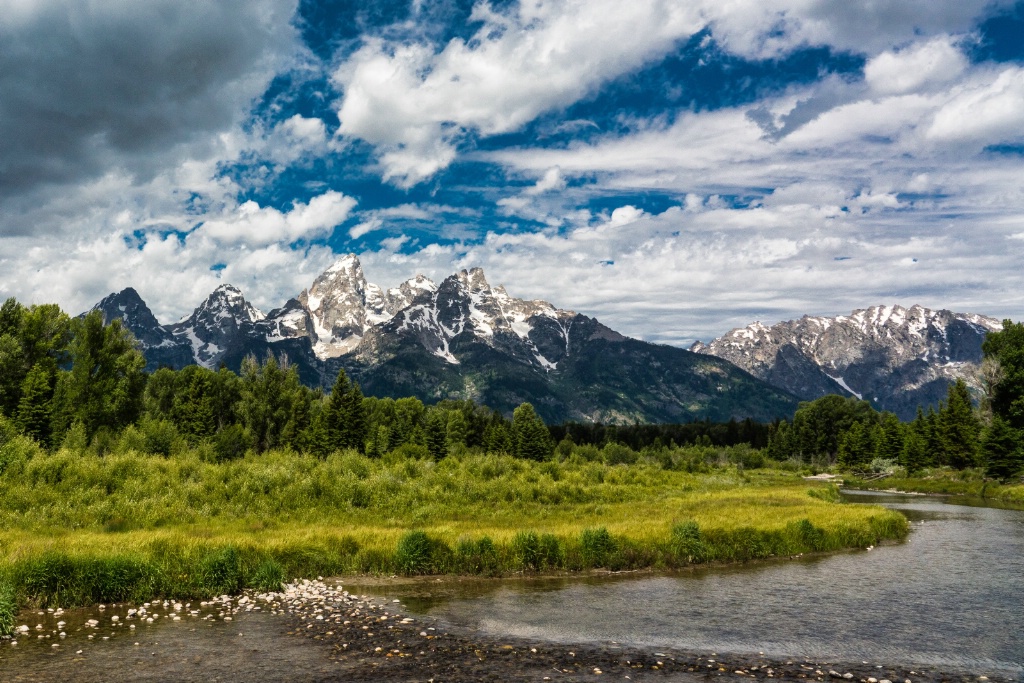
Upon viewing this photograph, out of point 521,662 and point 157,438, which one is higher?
point 157,438

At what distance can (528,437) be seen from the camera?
14250 cm

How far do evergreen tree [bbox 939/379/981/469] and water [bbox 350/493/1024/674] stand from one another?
88565 millimetres

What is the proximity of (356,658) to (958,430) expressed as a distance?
125 metres

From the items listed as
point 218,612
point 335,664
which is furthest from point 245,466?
point 335,664

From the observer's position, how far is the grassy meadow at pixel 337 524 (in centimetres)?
2752

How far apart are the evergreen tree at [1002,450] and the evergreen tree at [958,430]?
17882 millimetres

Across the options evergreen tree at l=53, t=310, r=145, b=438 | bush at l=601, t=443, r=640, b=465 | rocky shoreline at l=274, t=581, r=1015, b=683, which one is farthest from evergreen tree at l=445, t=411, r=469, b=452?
rocky shoreline at l=274, t=581, r=1015, b=683

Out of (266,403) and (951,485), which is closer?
(951,485)

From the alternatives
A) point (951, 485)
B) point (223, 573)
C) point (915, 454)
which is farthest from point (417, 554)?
point (915, 454)

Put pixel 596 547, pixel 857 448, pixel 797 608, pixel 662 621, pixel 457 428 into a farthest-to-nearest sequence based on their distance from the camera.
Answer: pixel 457 428 → pixel 857 448 → pixel 596 547 → pixel 797 608 → pixel 662 621

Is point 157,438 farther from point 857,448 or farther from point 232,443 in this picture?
point 857,448

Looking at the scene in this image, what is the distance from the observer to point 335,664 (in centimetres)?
1838

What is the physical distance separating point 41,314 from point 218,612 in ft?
278

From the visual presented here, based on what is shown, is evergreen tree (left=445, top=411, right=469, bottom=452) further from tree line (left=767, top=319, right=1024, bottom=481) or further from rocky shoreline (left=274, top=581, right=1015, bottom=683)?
rocky shoreline (left=274, top=581, right=1015, bottom=683)
